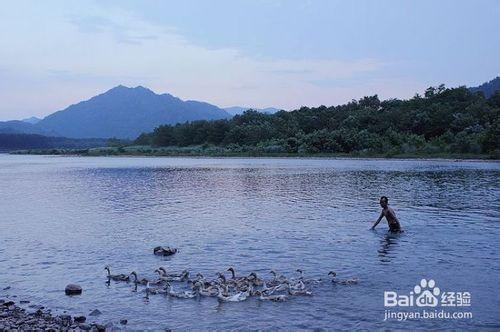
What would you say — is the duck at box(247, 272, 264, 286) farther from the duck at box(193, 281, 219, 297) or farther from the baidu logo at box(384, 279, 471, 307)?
the baidu logo at box(384, 279, 471, 307)

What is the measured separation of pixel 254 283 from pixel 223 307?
213 centimetres

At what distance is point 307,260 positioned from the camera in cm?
2323

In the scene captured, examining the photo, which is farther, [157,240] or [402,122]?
[402,122]

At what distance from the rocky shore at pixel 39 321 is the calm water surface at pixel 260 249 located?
1003 mm

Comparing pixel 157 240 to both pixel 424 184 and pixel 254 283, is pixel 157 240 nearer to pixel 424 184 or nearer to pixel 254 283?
pixel 254 283

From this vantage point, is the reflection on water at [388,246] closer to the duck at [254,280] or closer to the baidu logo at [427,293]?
the baidu logo at [427,293]

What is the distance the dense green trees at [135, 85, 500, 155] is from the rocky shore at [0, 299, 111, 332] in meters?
113

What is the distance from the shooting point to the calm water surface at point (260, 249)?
16.6 metres

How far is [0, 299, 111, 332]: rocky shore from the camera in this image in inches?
579

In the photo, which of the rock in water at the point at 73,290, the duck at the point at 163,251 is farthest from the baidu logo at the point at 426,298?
the rock in water at the point at 73,290

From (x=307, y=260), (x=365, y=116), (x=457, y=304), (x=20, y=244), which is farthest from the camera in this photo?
(x=365, y=116)

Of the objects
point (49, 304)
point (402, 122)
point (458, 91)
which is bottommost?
point (49, 304)

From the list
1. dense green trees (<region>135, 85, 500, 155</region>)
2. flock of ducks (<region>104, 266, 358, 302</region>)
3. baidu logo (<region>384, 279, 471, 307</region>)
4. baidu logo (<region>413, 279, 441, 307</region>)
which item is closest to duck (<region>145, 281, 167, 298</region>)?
flock of ducks (<region>104, 266, 358, 302</region>)

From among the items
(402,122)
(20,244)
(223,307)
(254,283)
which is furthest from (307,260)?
(402,122)
